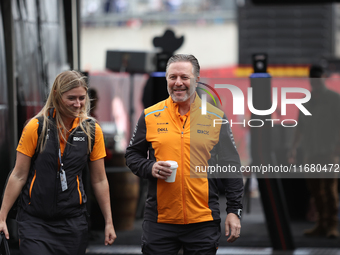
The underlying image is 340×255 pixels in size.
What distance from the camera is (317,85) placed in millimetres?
4223

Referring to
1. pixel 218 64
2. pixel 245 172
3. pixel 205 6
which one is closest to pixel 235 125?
pixel 245 172

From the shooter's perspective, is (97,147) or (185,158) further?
(97,147)

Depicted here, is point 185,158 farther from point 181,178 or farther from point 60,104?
point 60,104

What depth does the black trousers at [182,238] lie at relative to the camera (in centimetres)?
305

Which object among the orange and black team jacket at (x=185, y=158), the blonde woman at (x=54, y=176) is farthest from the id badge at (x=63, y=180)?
the orange and black team jacket at (x=185, y=158)

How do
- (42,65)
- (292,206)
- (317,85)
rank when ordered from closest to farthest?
1. (317,85)
2. (42,65)
3. (292,206)

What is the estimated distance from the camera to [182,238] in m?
3.06

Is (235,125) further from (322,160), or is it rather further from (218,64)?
(218,64)

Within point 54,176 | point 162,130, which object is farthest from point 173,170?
point 54,176

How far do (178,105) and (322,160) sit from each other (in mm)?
1284

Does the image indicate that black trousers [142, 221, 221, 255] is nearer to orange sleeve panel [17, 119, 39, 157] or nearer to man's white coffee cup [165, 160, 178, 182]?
man's white coffee cup [165, 160, 178, 182]

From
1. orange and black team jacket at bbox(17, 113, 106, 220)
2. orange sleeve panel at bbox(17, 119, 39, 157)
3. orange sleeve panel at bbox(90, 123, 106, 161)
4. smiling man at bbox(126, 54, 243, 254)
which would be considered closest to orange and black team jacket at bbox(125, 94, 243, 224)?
smiling man at bbox(126, 54, 243, 254)

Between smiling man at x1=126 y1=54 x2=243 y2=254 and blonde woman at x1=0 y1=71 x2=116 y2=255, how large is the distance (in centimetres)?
36

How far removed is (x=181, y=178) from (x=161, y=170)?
152 mm
